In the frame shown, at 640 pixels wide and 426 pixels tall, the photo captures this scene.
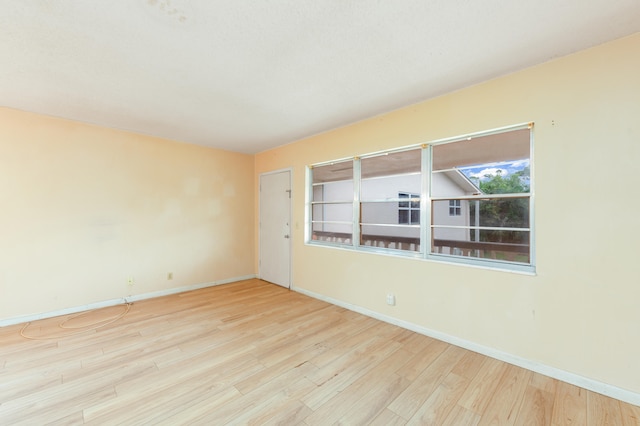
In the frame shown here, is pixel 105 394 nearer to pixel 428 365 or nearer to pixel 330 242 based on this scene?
pixel 428 365

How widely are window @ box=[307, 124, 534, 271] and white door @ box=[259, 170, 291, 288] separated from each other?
1.00 m

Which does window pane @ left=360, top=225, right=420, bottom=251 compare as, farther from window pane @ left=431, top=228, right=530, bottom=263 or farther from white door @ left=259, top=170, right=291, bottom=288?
white door @ left=259, top=170, right=291, bottom=288

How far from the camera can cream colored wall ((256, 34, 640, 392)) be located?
1812mm

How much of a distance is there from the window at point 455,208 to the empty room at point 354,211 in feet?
0.12

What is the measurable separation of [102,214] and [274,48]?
3457mm

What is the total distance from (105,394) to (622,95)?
14.1 ft

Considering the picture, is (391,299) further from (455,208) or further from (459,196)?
(459,196)

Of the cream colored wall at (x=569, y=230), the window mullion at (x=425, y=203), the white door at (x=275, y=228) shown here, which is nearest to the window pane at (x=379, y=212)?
the window mullion at (x=425, y=203)

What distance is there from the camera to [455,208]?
280cm

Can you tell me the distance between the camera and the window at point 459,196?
7.59 feet

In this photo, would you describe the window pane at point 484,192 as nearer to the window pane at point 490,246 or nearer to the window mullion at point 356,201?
the window pane at point 490,246

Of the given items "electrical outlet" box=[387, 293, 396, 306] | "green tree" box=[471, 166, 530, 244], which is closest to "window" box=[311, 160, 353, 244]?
"electrical outlet" box=[387, 293, 396, 306]

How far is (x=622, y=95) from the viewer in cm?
183

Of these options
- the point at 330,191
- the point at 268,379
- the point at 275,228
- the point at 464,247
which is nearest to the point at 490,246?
the point at 464,247
